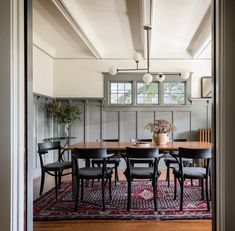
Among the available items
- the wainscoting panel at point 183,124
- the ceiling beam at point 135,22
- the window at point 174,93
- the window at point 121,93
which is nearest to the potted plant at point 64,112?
the window at point 121,93

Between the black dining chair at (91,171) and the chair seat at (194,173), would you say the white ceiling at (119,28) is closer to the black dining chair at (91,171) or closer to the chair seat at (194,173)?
the black dining chair at (91,171)

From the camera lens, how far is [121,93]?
6621 millimetres

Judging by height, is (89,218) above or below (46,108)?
below

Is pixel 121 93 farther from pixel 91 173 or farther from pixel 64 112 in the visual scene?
pixel 91 173

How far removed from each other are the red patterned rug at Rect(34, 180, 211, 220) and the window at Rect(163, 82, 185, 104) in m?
2.72

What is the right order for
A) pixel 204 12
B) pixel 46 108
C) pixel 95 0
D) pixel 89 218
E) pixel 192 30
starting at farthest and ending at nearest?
pixel 46 108, pixel 192 30, pixel 204 12, pixel 95 0, pixel 89 218

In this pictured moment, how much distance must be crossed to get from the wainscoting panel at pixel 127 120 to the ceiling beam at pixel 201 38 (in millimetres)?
1259
